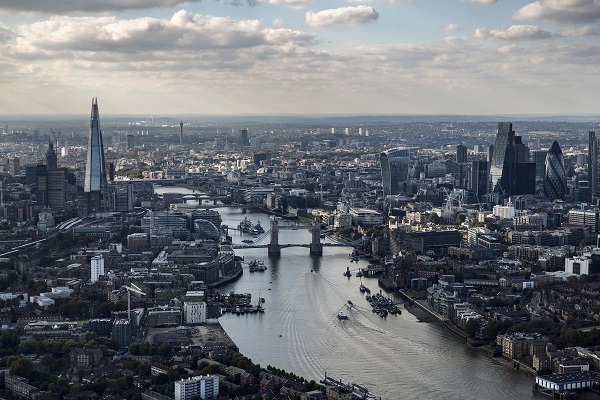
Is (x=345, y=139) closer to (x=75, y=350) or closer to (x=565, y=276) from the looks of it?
(x=565, y=276)

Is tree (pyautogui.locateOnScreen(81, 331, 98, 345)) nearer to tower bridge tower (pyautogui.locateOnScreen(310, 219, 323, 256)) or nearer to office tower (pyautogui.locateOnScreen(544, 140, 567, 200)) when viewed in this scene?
tower bridge tower (pyautogui.locateOnScreen(310, 219, 323, 256))

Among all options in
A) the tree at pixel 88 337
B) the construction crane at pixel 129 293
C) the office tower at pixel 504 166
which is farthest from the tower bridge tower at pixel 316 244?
the office tower at pixel 504 166

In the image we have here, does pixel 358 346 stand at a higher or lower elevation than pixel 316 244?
lower

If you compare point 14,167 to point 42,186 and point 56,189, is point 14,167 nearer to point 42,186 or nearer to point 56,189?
point 42,186

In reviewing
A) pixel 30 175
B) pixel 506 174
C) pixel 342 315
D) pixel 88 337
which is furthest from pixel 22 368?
pixel 30 175

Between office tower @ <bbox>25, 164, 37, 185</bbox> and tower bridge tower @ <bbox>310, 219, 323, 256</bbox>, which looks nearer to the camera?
tower bridge tower @ <bbox>310, 219, 323, 256</bbox>

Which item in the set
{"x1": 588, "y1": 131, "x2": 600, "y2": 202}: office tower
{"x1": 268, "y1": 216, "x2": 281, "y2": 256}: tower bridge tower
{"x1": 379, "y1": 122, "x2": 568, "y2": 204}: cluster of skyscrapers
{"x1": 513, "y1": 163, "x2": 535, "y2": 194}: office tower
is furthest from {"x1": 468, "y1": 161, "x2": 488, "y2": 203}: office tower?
{"x1": 268, "y1": 216, "x2": 281, "y2": 256}: tower bridge tower

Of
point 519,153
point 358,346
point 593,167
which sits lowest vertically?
point 358,346
